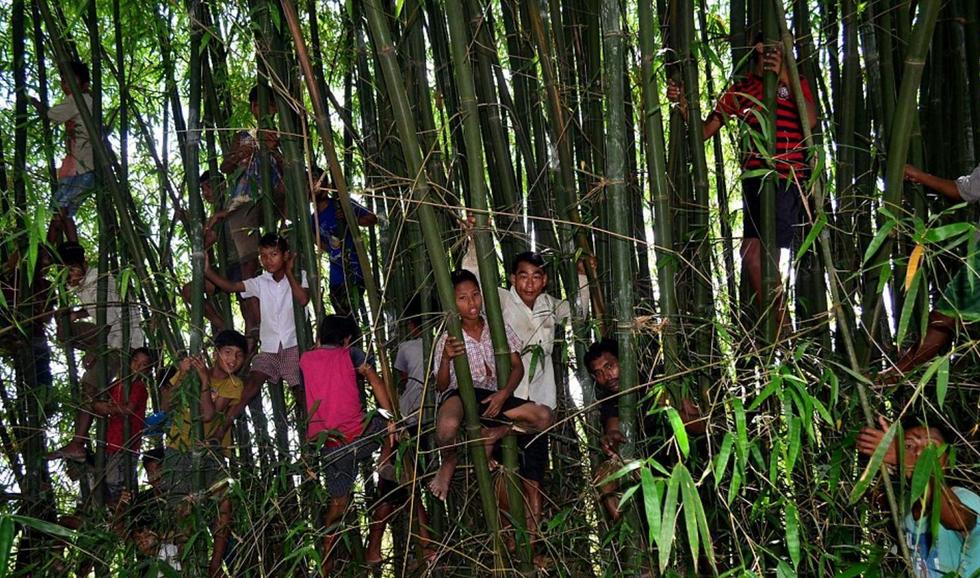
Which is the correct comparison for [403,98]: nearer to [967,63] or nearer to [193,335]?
[193,335]

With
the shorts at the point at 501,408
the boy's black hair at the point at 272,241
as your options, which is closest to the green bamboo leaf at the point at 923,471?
the shorts at the point at 501,408

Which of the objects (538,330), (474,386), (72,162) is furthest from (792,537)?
(72,162)

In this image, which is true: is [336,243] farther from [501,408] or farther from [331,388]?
[501,408]

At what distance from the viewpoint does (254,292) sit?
144 inches

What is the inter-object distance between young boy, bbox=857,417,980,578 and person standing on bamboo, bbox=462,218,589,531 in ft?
3.65

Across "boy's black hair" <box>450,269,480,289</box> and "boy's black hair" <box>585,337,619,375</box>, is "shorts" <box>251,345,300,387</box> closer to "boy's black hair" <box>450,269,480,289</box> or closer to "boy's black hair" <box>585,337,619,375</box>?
"boy's black hair" <box>450,269,480,289</box>

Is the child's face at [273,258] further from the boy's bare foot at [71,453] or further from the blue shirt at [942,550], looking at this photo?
the blue shirt at [942,550]

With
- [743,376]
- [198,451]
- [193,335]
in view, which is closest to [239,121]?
[193,335]

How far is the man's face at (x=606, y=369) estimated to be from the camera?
306 cm

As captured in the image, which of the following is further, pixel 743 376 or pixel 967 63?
pixel 967 63

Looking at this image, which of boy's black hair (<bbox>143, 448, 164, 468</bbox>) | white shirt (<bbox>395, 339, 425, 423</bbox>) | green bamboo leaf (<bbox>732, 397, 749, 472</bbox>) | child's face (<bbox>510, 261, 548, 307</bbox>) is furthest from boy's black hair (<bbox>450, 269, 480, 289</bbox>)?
green bamboo leaf (<bbox>732, 397, 749, 472</bbox>)

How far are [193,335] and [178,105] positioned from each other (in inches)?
49.1

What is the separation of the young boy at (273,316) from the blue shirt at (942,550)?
210cm

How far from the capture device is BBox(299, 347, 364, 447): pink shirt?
3254 mm
